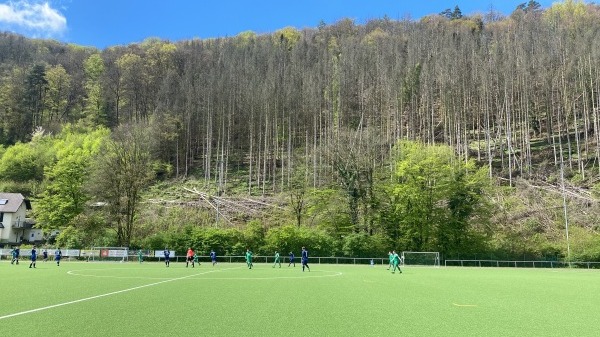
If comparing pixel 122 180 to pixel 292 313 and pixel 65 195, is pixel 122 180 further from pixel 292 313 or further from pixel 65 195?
pixel 292 313

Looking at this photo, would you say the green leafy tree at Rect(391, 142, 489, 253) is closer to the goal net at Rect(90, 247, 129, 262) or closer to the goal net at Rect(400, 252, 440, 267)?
the goal net at Rect(400, 252, 440, 267)

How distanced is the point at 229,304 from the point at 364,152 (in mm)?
48324

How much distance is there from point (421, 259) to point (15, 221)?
68829mm

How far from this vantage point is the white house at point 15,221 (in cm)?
7481

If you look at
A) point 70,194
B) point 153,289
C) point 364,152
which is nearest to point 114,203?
point 70,194

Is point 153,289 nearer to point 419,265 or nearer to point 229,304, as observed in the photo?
point 229,304

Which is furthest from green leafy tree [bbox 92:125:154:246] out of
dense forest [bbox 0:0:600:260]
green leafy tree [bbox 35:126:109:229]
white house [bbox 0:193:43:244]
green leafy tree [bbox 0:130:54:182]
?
green leafy tree [bbox 0:130:54:182]

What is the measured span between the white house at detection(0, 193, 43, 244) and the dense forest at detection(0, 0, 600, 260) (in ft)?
10.6

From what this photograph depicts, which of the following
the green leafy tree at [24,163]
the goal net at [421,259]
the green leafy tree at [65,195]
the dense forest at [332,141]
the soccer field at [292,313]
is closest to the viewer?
the soccer field at [292,313]

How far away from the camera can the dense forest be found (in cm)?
5338

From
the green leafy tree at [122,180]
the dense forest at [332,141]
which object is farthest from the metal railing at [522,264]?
the green leafy tree at [122,180]

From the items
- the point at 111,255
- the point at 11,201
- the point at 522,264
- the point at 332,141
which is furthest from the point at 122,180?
the point at 522,264

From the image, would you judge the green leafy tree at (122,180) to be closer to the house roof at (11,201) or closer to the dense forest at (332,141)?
the dense forest at (332,141)

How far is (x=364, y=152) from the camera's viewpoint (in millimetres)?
59500
